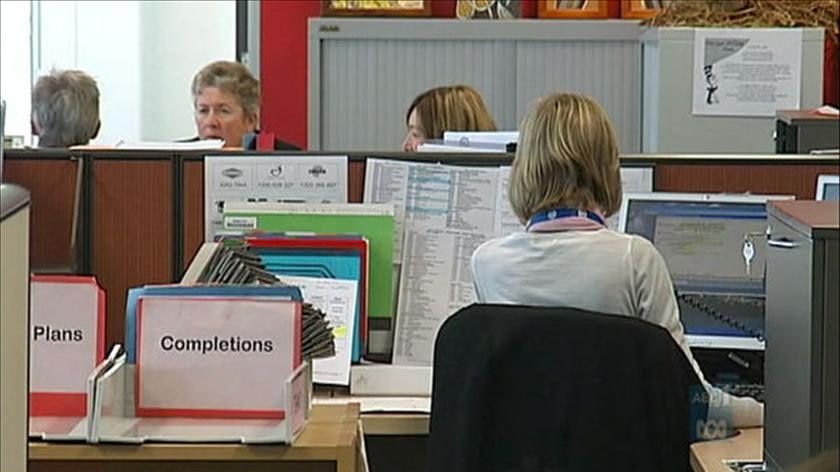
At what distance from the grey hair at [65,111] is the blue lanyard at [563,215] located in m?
1.86

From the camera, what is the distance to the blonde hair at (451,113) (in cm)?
387

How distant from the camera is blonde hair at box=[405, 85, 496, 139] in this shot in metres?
3.87

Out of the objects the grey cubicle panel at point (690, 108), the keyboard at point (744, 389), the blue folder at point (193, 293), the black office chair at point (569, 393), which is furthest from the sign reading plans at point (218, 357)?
the grey cubicle panel at point (690, 108)

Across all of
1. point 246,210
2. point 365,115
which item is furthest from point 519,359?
point 365,115

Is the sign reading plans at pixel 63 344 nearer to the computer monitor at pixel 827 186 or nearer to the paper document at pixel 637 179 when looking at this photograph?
the paper document at pixel 637 179

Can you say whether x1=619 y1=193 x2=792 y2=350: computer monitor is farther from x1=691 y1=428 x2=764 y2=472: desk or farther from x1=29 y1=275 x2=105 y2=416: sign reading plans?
x1=29 y1=275 x2=105 y2=416: sign reading plans

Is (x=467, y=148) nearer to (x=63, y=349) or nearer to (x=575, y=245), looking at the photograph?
(x=575, y=245)

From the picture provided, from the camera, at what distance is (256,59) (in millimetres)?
6035

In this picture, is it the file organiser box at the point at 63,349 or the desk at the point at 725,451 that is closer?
the file organiser box at the point at 63,349

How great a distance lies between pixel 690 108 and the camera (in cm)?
490

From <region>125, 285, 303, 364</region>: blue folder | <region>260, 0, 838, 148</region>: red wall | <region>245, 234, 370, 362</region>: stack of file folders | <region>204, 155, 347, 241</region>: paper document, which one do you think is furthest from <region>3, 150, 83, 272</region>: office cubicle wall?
<region>260, 0, 838, 148</region>: red wall

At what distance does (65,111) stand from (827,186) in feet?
→ 7.05

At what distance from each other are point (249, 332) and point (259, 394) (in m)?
0.09

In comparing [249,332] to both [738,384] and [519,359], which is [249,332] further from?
[738,384]
